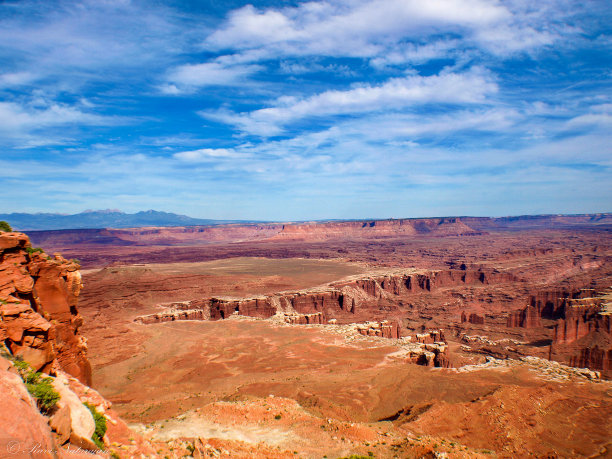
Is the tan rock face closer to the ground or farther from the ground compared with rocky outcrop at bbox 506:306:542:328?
farther from the ground

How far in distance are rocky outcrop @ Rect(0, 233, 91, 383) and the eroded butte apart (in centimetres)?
575

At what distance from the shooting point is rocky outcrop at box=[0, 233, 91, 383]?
1114 centimetres

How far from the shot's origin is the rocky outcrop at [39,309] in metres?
11.1

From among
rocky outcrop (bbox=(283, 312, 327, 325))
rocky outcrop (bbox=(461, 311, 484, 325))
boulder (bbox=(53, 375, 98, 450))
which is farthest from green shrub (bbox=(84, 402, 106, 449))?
rocky outcrop (bbox=(461, 311, 484, 325))

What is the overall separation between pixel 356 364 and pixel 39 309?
23859mm

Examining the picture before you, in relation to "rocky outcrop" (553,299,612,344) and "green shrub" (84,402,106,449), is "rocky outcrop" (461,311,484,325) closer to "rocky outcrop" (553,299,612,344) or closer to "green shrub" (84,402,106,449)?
"rocky outcrop" (553,299,612,344)

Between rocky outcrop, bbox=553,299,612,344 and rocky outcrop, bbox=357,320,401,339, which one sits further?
rocky outcrop, bbox=553,299,612,344

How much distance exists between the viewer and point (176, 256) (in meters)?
140

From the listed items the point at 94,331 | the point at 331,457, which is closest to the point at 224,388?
the point at 331,457

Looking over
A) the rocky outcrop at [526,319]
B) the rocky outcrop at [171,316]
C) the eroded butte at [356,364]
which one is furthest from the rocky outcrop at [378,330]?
the rocky outcrop at [171,316]

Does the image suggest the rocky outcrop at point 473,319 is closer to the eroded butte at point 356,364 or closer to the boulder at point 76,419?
the eroded butte at point 356,364

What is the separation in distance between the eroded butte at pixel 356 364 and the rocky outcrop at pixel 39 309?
575 cm

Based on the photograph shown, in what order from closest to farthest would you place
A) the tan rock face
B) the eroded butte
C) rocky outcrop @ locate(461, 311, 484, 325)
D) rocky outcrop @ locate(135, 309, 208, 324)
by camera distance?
1. the tan rock face
2. the eroded butte
3. rocky outcrop @ locate(135, 309, 208, 324)
4. rocky outcrop @ locate(461, 311, 484, 325)

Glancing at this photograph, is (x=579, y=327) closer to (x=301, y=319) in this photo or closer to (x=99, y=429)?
(x=301, y=319)
